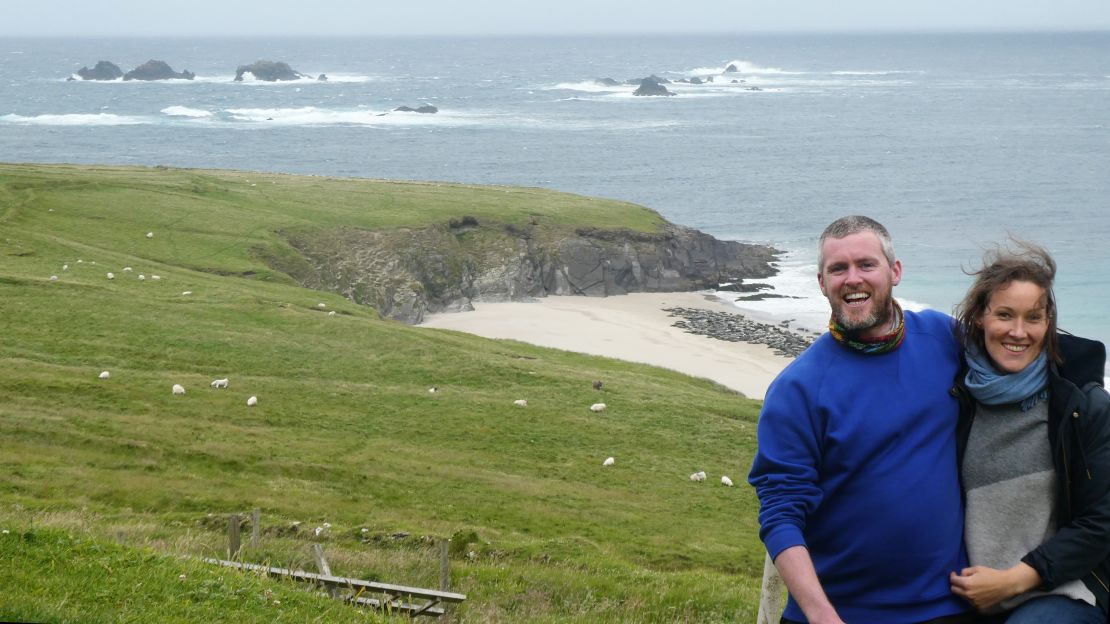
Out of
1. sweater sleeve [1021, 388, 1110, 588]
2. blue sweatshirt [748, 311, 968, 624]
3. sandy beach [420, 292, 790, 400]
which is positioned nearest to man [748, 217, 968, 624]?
blue sweatshirt [748, 311, 968, 624]

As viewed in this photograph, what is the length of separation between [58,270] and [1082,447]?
54781 mm

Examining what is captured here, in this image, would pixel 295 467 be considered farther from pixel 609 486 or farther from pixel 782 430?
pixel 782 430

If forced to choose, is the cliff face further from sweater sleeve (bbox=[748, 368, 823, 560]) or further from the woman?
the woman

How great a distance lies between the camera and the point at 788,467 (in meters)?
6.71

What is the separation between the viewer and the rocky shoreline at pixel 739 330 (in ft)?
238

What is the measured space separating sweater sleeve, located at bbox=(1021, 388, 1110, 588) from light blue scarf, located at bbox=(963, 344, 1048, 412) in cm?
24

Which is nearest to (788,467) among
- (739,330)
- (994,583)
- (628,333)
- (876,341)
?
(876,341)

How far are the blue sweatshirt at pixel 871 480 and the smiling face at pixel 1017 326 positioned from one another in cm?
36

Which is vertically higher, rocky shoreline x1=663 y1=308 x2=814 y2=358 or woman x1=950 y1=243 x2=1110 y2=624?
woman x1=950 y1=243 x2=1110 y2=624

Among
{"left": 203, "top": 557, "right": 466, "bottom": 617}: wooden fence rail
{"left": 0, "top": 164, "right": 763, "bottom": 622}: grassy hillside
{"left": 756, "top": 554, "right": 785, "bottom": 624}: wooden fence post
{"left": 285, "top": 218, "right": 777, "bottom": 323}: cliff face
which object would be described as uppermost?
{"left": 756, "top": 554, "right": 785, "bottom": 624}: wooden fence post

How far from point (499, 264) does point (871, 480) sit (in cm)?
7763

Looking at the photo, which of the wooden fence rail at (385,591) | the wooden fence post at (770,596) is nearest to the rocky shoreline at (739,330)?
the wooden fence rail at (385,591)

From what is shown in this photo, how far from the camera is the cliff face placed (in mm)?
74375

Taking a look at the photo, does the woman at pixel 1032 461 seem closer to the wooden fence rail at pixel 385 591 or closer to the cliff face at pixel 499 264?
the wooden fence rail at pixel 385 591
